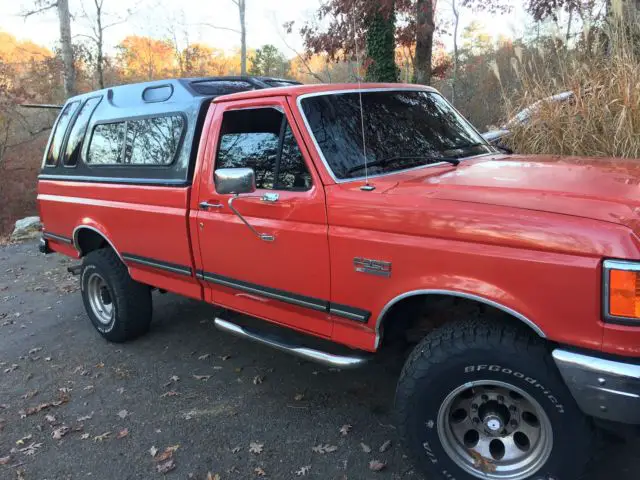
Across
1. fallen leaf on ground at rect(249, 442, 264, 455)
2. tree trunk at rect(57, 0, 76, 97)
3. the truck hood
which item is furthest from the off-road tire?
tree trunk at rect(57, 0, 76, 97)

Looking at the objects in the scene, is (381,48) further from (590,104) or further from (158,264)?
(158,264)

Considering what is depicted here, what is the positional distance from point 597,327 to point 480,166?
4.52 feet

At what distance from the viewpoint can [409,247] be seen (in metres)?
2.58

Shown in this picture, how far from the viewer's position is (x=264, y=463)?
3.10 metres

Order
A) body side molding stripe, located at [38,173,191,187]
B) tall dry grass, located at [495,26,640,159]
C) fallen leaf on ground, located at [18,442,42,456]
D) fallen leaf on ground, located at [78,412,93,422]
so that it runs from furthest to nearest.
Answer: tall dry grass, located at [495,26,640,159] < body side molding stripe, located at [38,173,191,187] < fallen leaf on ground, located at [78,412,93,422] < fallen leaf on ground, located at [18,442,42,456]

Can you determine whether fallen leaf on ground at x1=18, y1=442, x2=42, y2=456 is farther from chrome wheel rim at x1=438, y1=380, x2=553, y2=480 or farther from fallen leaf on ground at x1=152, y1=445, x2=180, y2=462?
chrome wheel rim at x1=438, y1=380, x2=553, y2=480

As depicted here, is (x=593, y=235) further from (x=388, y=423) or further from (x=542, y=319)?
(x=388, y=423)

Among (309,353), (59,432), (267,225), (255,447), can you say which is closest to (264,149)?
(267,225)

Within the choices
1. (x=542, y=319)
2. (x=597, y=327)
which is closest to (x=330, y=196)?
(x=542, y=319)

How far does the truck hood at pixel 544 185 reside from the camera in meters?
2.23

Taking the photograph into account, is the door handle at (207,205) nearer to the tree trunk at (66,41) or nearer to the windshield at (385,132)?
the windshield at (385,132)

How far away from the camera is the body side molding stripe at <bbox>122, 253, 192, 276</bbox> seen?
4.00 metres

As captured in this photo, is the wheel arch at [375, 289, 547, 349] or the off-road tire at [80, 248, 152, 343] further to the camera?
the off-road tire at [80, 248, 152, 343]

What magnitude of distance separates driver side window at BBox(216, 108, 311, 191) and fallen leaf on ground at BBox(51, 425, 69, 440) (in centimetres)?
206
